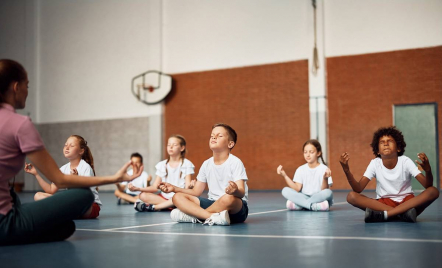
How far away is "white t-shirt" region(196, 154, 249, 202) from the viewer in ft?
12.9

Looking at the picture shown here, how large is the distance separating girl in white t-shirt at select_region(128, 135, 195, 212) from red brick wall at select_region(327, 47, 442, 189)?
6.10m

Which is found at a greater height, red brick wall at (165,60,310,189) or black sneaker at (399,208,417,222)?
red brick wall at (165,60,310,189)

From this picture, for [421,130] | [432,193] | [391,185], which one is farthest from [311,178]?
[421,130]

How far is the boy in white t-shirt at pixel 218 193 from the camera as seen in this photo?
385 cm

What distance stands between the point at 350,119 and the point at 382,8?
2.48 m

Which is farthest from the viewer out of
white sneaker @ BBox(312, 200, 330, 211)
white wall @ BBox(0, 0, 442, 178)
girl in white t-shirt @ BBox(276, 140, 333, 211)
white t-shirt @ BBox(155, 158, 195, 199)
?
white wall @ BBox(0, 0, 442, 178)

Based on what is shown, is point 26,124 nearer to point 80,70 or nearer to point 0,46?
point 80,70

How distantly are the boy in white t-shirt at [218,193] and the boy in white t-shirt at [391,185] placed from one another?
0.85 meters

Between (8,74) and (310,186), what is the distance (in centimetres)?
405

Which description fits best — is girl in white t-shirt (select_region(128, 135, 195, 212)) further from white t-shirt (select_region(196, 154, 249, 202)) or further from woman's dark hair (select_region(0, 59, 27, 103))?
woman's dark hair (select_region(0, 59, 27, 103))

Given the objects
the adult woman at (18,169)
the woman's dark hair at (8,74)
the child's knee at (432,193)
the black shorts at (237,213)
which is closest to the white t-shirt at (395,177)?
the child's knee at (432,193)

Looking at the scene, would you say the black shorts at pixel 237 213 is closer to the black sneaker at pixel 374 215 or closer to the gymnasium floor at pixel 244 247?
the gymnasium floor at pixel 244 247

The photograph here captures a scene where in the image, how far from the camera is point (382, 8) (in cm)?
1091

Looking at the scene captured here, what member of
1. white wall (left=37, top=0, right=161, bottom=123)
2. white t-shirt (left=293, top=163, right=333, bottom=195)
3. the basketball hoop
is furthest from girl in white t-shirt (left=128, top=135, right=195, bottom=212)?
white wall (left=37, top=0, right=161, bottom=123)
